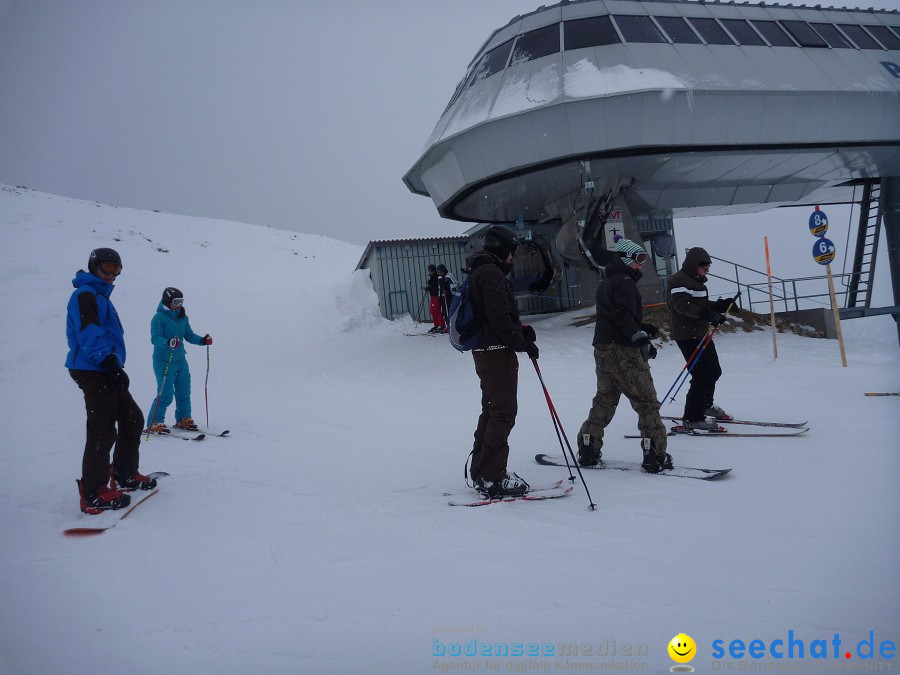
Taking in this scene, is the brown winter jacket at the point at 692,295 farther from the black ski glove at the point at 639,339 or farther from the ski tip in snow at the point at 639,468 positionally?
the ski tip in snow at the point at 639,468

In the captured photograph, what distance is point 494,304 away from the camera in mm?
3797

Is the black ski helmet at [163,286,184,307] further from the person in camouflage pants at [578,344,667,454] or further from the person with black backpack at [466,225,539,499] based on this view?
the person in camouflage pants at [578,344,667,454]

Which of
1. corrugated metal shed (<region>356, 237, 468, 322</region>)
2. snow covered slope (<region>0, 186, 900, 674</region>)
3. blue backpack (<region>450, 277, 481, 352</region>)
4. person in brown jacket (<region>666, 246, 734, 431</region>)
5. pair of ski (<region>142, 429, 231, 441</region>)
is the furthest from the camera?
corrugated metal shed (<region>356, 237, 468, 322</region>)

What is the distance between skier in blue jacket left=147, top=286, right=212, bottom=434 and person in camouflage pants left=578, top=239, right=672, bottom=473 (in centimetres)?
463

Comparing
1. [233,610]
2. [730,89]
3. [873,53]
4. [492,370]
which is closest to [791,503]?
[492,370]

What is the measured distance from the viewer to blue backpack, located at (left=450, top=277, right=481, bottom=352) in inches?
154

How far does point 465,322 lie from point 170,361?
14.8ft

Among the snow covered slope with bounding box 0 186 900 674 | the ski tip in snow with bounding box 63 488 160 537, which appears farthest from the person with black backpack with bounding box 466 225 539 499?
the ski tip in snow with bounding box 63 488 160 537

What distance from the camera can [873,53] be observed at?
15523 mm

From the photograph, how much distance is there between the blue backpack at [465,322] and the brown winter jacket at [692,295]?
2971 millimetres

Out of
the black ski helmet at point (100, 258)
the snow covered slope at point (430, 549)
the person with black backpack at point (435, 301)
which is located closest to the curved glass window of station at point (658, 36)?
the person with black backpack at point (435, 301)

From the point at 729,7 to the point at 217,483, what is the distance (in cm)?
1831

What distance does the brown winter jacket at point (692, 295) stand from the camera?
5.86 meters

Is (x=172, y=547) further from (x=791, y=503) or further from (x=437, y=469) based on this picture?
(x=791, y=503)
